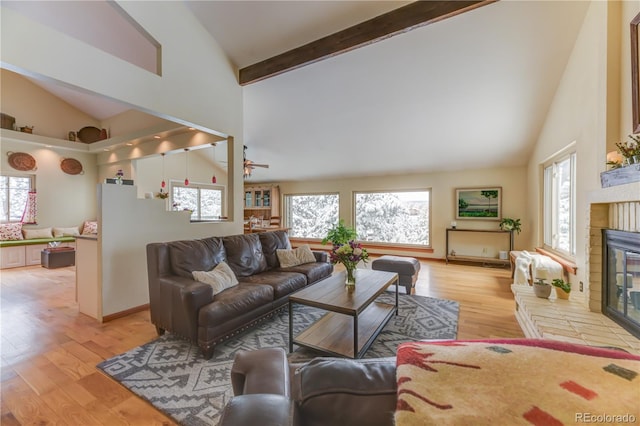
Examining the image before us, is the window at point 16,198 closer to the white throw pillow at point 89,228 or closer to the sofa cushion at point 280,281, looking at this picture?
the white throw pillow at point 89,228

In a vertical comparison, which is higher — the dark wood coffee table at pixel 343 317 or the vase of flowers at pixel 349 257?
the vase of flowers at pixel 349 257

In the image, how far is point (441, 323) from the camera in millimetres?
2898

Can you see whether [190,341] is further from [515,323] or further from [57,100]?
[57,100]

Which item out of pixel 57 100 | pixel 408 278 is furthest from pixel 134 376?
pixel 57 100

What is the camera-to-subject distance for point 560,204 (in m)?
4.02

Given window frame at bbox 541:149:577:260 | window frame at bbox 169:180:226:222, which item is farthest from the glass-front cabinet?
window frame at bbox 541:149:577:260

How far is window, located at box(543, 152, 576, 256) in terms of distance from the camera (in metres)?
3.50

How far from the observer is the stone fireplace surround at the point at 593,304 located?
1.96 m

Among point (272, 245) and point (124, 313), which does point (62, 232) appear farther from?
point (272, 245)

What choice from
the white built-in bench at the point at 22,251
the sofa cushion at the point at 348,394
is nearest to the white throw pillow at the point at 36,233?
the white built-in bench at the point at 22,251

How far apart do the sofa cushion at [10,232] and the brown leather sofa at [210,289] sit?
5.63 meters

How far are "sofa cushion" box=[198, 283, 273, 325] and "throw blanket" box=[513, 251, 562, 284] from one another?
3.44m

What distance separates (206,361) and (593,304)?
348 centimetres

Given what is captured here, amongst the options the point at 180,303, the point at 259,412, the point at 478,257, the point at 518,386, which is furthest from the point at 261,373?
the point at 478,257
